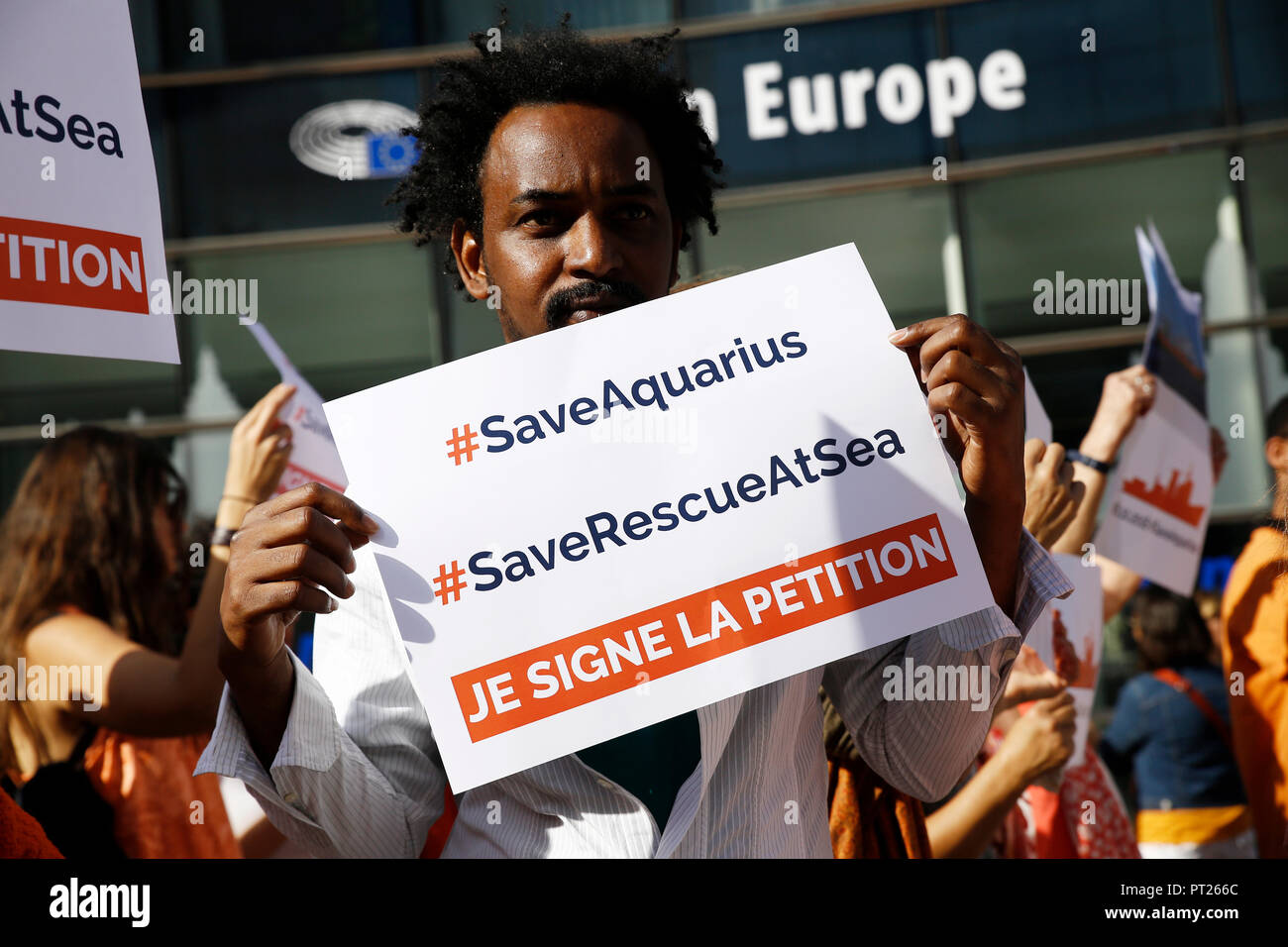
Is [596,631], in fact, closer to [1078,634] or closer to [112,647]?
[112,647]

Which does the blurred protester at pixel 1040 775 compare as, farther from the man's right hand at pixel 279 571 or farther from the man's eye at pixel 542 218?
the man's right hand at pixel 279 571

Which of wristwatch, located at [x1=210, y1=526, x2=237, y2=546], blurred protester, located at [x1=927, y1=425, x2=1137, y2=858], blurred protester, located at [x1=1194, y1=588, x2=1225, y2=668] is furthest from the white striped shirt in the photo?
blurred protester, located at [x1=1194, y1=588, x2=1225, y2=668]

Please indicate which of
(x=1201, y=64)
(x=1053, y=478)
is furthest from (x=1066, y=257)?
(x=1053, y=478)

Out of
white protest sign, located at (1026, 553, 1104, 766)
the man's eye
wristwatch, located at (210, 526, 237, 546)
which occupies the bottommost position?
white protest sign, located at (1026, 553, 1104, 766)

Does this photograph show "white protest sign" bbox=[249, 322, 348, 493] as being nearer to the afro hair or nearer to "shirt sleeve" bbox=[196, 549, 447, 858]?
the afro hair

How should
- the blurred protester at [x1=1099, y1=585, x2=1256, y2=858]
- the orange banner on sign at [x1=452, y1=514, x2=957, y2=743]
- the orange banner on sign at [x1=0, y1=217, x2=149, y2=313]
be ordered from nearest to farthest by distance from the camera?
the orange banner on sign at [x1=452, y1=514, x2=957, y2=743] < the orange banner on sign at [x1=0, y1=217, x2=149, y2=313] < the blurred protester at [x1=1099, y1=585, x2=1256, y2=858]

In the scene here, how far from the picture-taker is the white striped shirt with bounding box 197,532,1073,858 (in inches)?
65.4

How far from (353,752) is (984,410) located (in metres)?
1.04

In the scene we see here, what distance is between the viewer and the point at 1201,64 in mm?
7617

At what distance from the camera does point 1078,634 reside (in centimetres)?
335

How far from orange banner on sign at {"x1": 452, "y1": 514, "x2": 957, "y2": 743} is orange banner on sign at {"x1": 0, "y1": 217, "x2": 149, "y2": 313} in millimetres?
931

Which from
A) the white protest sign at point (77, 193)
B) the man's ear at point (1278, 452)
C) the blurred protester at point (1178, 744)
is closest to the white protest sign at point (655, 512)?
the white protest sign at point (77, 193)

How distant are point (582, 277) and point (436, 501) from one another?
1.38ft

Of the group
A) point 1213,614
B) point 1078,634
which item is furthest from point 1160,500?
point 1213,614
